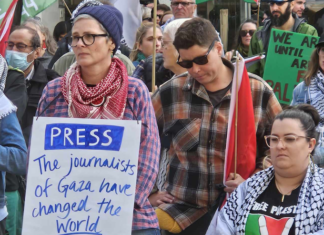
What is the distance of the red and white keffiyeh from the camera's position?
3.94 metres

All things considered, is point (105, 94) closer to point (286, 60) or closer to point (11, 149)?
point (11, 149)

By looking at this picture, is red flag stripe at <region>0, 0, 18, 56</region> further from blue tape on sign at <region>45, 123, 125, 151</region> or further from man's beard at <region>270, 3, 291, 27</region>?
man's beard at <region>270, 3, 291, 27</region>

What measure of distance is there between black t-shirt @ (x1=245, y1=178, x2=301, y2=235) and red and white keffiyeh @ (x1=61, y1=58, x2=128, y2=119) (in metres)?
0.97

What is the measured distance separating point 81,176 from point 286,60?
4.41 metres

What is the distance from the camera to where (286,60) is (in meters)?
7.79

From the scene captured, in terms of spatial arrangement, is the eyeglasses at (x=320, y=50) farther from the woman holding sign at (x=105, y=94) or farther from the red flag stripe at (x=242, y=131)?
the woman holding sign at (x=105, y=94)

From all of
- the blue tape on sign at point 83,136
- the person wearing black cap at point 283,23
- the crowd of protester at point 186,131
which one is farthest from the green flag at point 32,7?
the blue tape on sign at point 83,136

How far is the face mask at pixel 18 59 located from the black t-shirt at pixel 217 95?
2136 mm

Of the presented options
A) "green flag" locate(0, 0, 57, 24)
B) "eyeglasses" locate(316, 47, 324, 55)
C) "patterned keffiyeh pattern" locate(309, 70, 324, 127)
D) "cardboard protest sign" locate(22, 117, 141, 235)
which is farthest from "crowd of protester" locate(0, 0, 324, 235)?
"green flag" locate(0, 0, 57, 24)

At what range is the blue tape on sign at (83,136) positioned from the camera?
3791 millimetres

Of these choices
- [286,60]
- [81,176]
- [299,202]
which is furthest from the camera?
[286,60]

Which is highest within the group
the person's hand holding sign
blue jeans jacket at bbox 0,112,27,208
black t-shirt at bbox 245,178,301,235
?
blue jeans jacket at bbox 0,112,27,208

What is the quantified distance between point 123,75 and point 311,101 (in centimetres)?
229

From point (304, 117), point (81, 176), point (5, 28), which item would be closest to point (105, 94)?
point (81, 176)
